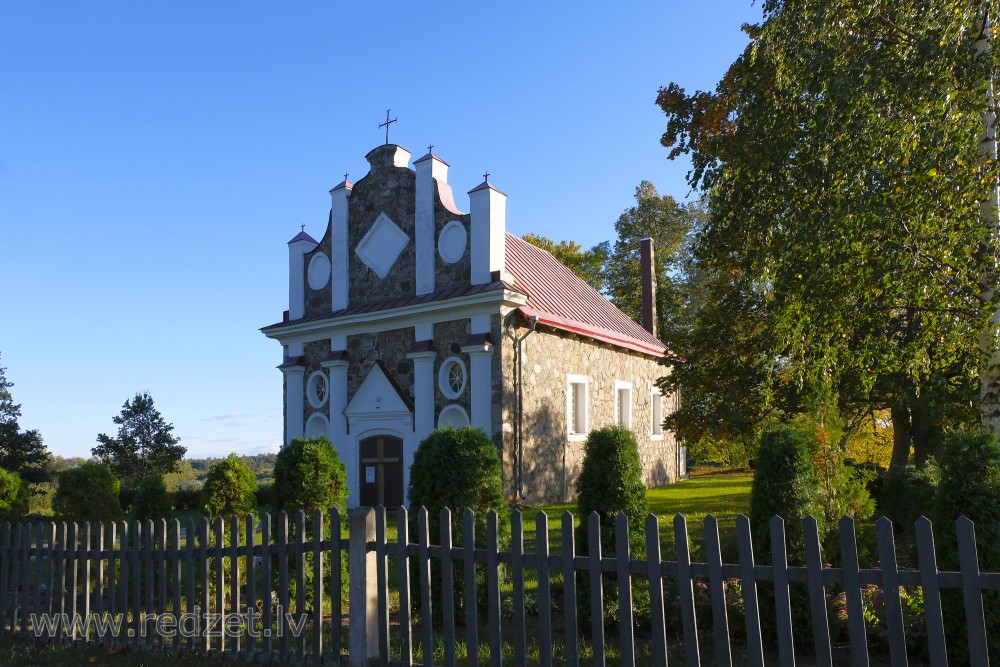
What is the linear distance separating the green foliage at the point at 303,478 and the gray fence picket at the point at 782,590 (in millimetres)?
5068

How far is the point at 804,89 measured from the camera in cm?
1076

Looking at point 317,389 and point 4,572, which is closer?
point 4,572

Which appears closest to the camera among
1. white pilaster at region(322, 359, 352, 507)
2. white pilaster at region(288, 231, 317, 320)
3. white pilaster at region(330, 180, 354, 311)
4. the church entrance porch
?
the church entrance porch

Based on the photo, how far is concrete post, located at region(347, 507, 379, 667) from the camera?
5.98 meters

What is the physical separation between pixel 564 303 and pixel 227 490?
13036 millimetres

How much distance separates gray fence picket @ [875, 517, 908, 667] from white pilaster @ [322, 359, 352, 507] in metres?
15.7

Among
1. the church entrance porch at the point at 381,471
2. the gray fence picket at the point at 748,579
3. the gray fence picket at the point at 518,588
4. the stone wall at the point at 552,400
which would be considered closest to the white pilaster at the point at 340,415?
the church entrance porch at the point at 381,471

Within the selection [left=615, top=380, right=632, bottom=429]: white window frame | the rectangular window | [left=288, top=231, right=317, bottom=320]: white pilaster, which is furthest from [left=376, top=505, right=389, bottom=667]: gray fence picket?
[left=615, top=380, right=632, bottom=429]: white window frame

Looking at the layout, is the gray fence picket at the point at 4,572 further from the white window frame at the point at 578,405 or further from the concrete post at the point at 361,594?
the white window frame at the point at 578,405

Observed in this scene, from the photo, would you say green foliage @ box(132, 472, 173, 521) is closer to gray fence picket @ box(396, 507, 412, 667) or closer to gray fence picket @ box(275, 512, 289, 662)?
gray fence picket @ box(275, 512, 289, 662)

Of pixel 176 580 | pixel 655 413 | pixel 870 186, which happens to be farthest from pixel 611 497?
pixel 655 413

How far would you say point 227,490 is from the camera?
9156mm

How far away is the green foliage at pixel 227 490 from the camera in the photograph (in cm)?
904

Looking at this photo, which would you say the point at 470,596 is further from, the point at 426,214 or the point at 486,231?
the point at 426,214
